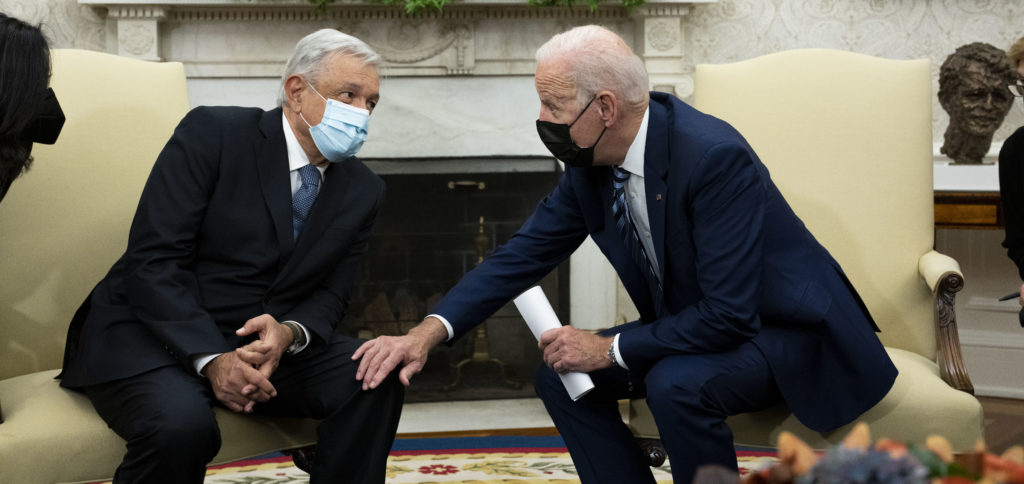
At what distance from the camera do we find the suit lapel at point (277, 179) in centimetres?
209

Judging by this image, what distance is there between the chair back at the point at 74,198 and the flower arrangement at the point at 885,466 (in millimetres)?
1830

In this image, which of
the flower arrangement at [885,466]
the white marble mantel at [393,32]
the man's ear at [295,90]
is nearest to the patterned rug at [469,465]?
the man's ear at [295,90]

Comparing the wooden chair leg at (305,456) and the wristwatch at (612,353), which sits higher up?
the wristwatch at (612,353)

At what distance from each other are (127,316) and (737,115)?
5.20 ft

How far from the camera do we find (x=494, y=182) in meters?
3.89

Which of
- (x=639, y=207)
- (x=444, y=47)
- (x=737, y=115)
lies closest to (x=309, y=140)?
(x=639, y=207)

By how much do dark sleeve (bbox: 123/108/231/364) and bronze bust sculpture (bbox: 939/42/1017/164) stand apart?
9.03 ft

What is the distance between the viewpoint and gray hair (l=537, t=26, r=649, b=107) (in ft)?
6.25

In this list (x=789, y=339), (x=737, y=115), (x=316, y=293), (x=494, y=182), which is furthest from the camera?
(x=494, y=182)

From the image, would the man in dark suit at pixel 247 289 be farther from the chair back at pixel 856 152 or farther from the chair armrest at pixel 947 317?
the chair armrest at pixel 947 317

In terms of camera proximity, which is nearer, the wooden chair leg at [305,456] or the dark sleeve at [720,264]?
the dark sleeve at [720,264]

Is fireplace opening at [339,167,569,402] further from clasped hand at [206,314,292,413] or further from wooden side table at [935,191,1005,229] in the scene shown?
clasped hand at [206,314,292,413]

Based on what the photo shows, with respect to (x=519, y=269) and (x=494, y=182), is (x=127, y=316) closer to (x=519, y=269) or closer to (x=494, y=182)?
(x=519, y=269)

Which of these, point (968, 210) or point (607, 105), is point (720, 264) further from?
point (968, 210)
